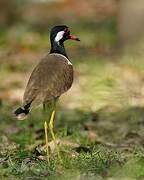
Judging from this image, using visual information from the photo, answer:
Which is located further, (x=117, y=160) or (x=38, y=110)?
(x=38, y=110)

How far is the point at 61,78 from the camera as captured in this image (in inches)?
277

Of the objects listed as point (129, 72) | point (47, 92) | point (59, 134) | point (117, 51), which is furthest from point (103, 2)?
point (47, 92)

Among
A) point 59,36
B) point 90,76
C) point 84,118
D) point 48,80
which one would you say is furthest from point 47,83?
point 90,76

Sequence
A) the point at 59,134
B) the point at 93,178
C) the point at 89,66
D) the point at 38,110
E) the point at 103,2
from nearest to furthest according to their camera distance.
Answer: the point at 93,178 < the point at 59,134 < the point at 38,110 < the point at 89,66 < the point at 103,2

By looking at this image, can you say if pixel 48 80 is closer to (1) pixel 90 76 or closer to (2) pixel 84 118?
(2) pixel 84 118

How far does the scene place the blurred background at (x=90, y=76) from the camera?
9016 millimetres

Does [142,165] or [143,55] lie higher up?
[143,55]

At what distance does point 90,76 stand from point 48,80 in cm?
535

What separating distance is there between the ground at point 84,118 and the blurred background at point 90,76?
0.04ft

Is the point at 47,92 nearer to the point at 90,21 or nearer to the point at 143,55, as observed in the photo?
the point at 143,55

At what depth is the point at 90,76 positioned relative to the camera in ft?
40.2

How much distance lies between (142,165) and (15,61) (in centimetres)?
789

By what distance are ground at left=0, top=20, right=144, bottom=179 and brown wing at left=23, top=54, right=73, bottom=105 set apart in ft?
1.87

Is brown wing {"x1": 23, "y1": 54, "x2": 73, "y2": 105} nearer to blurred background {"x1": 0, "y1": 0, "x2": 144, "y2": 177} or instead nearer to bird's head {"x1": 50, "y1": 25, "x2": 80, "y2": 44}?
bird's head {"x1": 50, "y1": 25, "x2": 80, "y2": 44}
